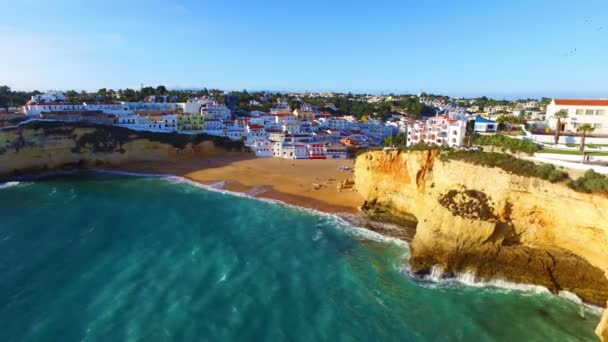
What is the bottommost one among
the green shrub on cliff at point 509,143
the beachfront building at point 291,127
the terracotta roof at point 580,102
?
→ the beachfront building at point 291,127

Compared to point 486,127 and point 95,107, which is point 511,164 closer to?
point 486,127

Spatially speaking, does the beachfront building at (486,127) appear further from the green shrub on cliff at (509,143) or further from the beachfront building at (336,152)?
the beachfront building at (336,152)

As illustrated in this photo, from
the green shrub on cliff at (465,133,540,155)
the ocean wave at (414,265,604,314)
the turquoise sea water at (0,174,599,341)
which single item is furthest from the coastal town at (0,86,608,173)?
the turquoise sea water at (0,174,599,341)

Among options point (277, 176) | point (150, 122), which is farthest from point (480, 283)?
point (150, 122)

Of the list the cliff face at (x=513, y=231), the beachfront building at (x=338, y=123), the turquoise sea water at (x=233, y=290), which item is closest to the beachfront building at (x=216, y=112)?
the beachfront building at (x=338, y=123)

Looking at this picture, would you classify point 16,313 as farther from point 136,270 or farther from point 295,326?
point 295,326

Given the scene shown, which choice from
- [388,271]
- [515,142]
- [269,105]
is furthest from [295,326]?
[269,105]

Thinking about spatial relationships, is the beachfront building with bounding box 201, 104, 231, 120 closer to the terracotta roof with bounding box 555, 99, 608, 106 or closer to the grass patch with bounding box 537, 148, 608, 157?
the terracotta roof with bounding box 555, 99, 608, 106
